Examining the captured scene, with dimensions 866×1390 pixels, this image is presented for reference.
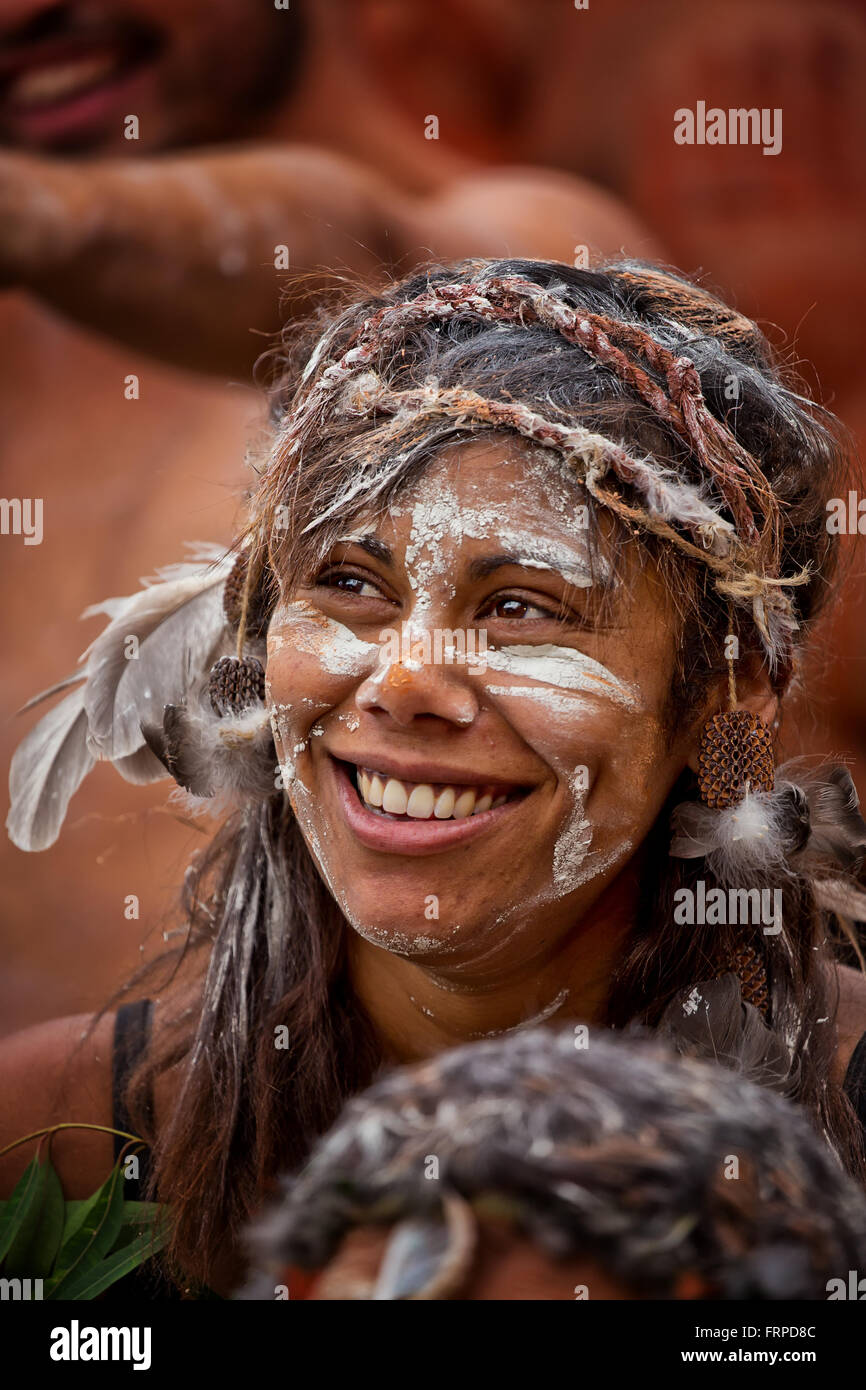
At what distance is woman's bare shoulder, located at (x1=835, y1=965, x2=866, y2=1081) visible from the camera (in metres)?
2.23

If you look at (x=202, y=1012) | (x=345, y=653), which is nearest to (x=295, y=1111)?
(x=202, y=1012)

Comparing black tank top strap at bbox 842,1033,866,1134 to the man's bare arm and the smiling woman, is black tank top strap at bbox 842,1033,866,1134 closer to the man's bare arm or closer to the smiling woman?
the smiling woman

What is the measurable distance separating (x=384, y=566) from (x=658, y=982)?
718mm

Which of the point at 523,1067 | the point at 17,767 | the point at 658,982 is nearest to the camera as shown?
the point at 523,1067

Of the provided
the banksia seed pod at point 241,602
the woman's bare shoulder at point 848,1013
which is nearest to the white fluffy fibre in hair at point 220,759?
the banksia seed pod at point 241,602

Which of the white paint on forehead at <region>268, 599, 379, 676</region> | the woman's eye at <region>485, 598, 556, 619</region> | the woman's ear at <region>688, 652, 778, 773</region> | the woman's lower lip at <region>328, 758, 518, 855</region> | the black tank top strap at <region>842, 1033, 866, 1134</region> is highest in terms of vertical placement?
the woman's eye at <region>485, 598, 556, 619</region>

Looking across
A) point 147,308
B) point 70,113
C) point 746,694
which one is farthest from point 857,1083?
point 70,113

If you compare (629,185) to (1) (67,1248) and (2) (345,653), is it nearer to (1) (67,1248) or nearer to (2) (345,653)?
(2) (345,653)

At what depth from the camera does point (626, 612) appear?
1.84m

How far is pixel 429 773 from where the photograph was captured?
1799mm

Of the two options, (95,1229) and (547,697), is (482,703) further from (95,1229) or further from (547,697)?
(95,1229)

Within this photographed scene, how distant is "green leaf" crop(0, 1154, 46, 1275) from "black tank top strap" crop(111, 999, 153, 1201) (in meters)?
0.13

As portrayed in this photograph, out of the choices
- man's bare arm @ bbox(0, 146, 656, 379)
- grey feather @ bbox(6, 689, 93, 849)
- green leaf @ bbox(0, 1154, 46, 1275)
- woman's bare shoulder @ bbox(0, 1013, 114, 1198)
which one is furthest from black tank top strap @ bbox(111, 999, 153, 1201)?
man's bare arm @ bbox(0, 146, 656, 379)

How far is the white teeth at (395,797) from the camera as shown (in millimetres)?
1823
